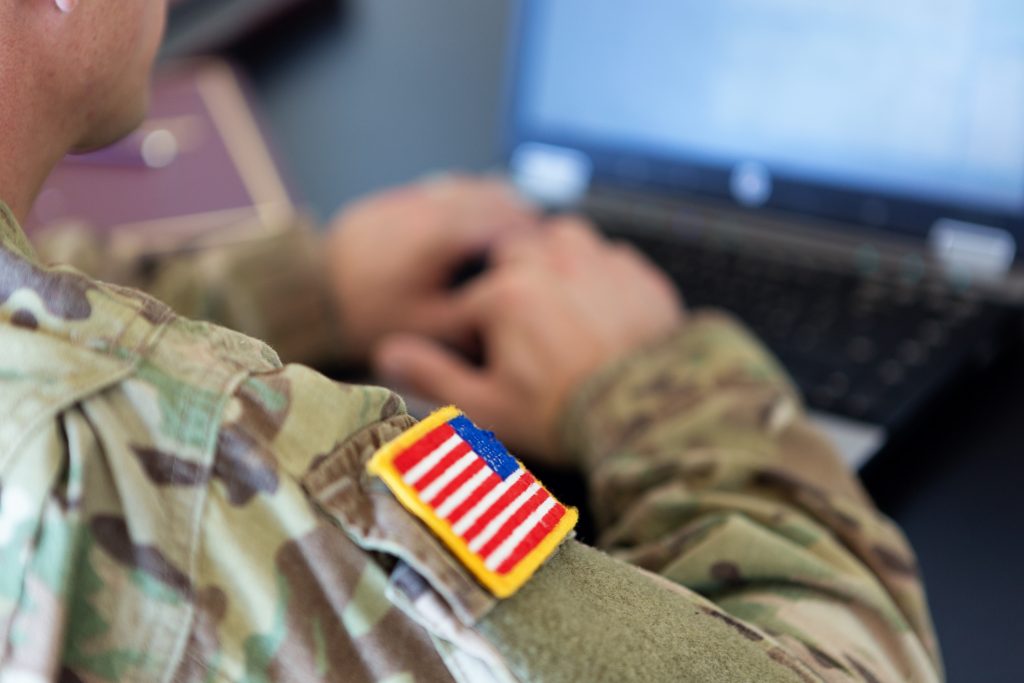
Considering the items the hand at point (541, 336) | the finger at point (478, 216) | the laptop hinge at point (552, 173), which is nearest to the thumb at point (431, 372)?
the hand at point (541, 336)

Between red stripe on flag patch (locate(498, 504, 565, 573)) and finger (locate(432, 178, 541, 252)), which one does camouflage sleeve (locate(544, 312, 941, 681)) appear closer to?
red stripe on flag patch (locate(498, 504, 565, 573))

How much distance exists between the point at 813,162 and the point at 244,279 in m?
0.39

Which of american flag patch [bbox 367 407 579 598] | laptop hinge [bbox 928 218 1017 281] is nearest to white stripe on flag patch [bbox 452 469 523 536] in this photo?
american flag patch [bbox 367 407 579 598]

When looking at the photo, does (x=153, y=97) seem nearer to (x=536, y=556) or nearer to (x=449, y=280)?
(x=449, y=280)

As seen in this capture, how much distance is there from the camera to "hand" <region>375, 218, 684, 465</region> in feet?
1.96

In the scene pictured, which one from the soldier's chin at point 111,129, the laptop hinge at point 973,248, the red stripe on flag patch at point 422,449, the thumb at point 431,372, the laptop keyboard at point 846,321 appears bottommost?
the thumb at point 431,372

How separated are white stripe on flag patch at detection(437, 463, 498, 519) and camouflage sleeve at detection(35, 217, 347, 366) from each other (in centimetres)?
40

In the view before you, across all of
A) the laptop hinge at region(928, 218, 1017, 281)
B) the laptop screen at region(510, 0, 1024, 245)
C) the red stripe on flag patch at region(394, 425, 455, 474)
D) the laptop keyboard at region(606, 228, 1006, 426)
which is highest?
the red stripe on flag patch at region(394, 425, 455, 474)

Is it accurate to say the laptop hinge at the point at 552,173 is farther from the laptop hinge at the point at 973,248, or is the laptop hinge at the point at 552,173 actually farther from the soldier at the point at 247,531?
the soldier at the point at 247,531

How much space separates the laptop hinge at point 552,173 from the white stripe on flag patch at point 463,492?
1.92ft

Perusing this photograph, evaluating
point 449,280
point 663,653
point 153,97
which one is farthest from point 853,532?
point 153,97

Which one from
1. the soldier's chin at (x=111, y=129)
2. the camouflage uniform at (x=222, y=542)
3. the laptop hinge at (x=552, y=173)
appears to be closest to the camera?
the camouflage uniform at (x=222, y=542)

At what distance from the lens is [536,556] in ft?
0.95

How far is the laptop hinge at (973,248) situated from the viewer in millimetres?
718
